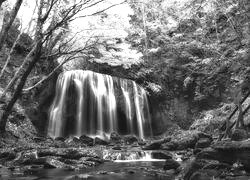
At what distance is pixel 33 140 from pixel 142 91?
11.0 m

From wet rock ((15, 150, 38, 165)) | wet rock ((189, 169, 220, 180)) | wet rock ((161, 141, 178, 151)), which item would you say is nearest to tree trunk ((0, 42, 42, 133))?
wet rock ((15, 150, 38, 165))

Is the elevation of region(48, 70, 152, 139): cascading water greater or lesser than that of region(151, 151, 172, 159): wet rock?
greater

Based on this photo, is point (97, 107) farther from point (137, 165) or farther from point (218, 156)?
point (218, 156)

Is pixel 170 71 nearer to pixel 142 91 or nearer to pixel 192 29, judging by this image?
pixel 142 91

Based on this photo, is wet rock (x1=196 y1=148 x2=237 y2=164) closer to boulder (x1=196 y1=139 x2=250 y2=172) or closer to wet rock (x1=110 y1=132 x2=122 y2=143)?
boulder (x1=196 y1=139 x2=250 y2=172)

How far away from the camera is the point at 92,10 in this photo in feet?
30.2

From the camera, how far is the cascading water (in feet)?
67.5

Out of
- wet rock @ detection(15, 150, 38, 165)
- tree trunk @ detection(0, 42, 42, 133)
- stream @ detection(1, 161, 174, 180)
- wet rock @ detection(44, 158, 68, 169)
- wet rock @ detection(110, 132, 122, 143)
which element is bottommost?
stream @ detection(1, 161, 174, 180)

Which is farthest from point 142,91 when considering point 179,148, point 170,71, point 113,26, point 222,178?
point 222,178

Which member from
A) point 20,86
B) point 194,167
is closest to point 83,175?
point 194,167

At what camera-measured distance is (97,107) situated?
2166 centimetres

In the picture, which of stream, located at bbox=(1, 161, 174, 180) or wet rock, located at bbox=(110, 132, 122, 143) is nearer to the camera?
stream, located at bbox=(1, 161, 174, 180)

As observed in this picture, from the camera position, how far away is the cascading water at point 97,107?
20.6 m

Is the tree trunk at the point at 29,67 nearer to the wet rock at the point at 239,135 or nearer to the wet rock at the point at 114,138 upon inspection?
the wet rock at the point at 239,135
